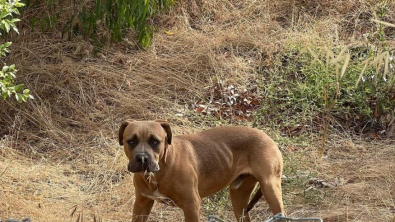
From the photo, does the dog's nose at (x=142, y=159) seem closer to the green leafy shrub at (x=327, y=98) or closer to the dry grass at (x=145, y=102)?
the dry grass at (x=145, y=102)

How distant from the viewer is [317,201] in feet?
21.7

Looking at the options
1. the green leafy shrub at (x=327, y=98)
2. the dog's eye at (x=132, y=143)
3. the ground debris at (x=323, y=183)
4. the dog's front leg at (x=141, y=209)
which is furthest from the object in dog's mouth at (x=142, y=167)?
the green leafy shrub at (x=327, y=98)

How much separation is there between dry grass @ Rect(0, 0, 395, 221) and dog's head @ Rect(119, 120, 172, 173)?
3.94 feet

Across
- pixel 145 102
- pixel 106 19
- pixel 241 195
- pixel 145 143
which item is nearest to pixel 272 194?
pixel 241 195

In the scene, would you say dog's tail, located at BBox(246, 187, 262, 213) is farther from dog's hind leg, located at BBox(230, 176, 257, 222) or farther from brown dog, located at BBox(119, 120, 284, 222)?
dog's hind leg, located at BBox(230, 176, 257, 222)

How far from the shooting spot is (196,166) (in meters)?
6.00

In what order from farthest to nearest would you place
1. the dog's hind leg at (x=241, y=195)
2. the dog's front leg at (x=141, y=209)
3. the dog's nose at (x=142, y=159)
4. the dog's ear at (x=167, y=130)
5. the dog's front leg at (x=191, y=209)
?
the dog's hind leg at (x=241, y=195) → the dog's front leg at (x=141, y=209) → the dog's ear at (x=167, y=130) → the dog's front leg at (x=191, y=209) → the dog's nose at (x=142, y=159)

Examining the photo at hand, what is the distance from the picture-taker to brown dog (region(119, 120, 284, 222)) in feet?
18.2

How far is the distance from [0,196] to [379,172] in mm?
3551

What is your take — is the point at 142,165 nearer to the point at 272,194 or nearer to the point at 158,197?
the point at 158,197

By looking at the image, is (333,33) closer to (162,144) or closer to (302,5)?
(302,5)

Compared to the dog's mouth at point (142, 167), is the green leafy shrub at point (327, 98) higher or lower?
lower

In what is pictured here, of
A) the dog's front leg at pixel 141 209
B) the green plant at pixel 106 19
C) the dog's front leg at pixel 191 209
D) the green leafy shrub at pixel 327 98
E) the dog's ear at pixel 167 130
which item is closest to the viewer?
the dog's front leg at pixel 191 209

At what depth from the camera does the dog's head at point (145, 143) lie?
5.37 metres
